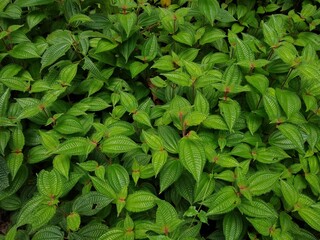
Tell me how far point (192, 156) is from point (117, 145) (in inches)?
14.3

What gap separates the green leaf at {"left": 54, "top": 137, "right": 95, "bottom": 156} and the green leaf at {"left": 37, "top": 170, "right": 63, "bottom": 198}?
0.10 meters

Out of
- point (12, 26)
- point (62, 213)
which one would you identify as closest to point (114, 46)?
point (12, 26)

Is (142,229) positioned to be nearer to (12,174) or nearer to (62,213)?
(62,213)

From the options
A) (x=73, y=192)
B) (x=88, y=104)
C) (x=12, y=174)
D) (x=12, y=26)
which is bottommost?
(x=73, y=192)

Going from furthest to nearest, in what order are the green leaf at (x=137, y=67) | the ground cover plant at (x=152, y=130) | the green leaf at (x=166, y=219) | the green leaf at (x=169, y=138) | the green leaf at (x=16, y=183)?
the green leaf at (x=137, y=67), the green leaf at (x=16, y=183), the green leaf at (x=169, y=138), the ground cover plant at (x=152, y=130), the green leaf at (x=166, y=219)

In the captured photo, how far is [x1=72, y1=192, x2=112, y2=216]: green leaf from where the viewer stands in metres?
1.62

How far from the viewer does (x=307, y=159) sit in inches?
75.1

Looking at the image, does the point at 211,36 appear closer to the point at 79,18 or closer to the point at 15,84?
the point at 79,18

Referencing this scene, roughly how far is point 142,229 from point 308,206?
2.56 ft

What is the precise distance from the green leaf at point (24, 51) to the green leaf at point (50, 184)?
2.48ft

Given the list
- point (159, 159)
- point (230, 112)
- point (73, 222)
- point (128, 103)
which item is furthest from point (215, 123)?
point (73, 222)

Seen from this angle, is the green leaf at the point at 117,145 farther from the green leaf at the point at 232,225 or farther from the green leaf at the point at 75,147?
the green leaf at the point at 232,225

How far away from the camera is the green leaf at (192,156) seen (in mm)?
1540

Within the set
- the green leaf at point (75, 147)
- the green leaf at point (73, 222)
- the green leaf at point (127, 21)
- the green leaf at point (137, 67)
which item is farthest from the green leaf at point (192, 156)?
the green leaf at point (127, 21)
